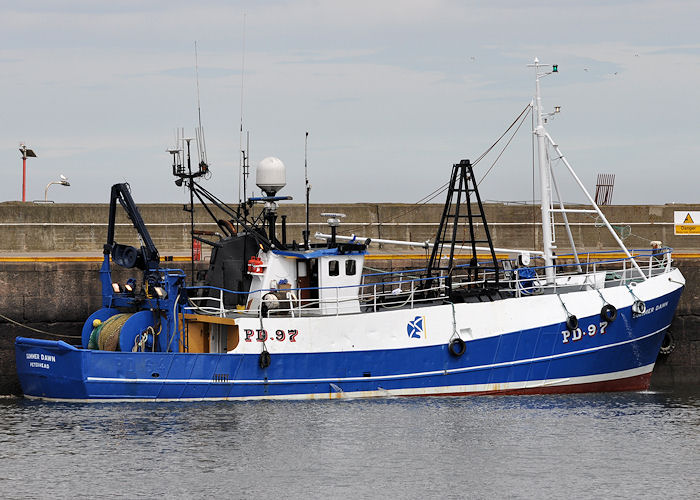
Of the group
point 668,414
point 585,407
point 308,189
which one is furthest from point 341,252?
point 668,414

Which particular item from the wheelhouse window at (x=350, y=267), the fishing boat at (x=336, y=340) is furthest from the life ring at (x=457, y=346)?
the wheelhouse window at (x=350, y=267)

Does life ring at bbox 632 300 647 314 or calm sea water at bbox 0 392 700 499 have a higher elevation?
life ring at bbox 632 300 647 314

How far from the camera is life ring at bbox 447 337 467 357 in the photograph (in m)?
20.3

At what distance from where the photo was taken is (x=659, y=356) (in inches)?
962

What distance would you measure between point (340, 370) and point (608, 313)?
5161 millimetres

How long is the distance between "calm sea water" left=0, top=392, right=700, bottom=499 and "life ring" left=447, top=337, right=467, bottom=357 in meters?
0.88

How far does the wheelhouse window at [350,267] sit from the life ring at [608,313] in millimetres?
4815

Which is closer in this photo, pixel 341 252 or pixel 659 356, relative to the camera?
pixel 341 252

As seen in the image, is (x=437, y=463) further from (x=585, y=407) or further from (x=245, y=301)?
(x=245, y=301)

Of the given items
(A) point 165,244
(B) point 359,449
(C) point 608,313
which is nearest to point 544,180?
(C) point 608,313

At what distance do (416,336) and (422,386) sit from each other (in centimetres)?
95

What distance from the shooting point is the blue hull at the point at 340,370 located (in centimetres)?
2020

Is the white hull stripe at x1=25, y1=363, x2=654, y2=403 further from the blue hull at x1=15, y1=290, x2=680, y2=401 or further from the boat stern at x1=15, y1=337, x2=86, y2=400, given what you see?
the boat stern at x1=15, y1=337, x2=86, y2=400

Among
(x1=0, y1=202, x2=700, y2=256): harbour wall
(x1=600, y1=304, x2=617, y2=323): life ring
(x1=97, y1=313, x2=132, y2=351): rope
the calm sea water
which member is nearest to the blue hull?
(x1=600, y1=304, x2=617, y2=323): life ring
